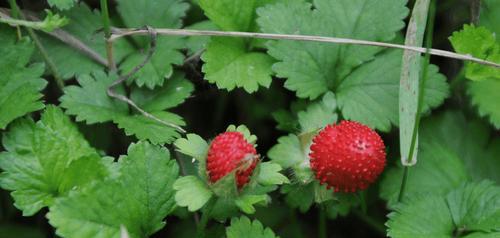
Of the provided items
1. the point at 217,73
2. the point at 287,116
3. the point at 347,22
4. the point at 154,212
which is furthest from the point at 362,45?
the point at 154,212

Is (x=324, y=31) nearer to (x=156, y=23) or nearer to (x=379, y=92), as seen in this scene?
(x=379, y=92)

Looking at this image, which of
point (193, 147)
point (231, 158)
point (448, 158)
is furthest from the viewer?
point (448, 158)

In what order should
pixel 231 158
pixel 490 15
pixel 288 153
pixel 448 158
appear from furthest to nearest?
1. pixel 490 15
2. pixel 448 158
3. pixel 288 153
4. pixel 231 158

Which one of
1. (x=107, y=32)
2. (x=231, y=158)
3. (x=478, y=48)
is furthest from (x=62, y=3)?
(x=478, y=48)

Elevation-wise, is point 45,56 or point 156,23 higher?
point 156,23

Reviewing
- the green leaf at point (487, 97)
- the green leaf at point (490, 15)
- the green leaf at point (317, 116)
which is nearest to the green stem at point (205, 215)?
the green leaf at point (317, 116)

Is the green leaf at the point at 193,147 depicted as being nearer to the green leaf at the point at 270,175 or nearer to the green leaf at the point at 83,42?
the green leaf at the point at 270,175

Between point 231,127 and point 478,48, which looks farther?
point 478,48
